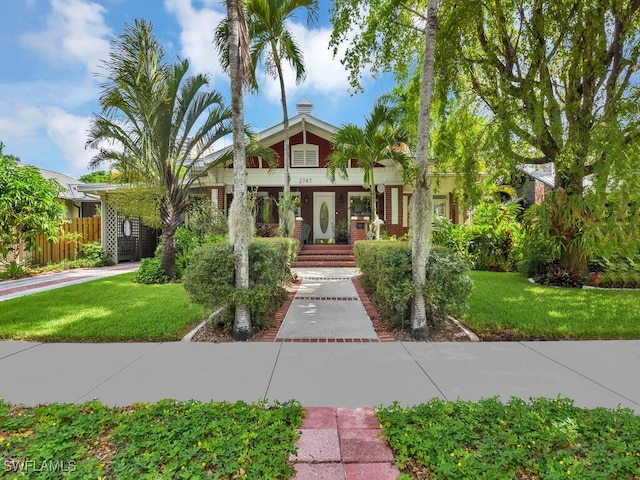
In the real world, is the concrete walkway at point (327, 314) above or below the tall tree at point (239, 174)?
below

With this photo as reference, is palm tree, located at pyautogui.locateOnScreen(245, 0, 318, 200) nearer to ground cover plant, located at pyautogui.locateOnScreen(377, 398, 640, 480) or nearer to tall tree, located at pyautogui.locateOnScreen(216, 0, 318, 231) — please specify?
tall tree, located at pyautogui.locateOnScreen(216, 0, 318, 231)

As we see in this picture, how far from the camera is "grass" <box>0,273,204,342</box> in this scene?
5.16 m

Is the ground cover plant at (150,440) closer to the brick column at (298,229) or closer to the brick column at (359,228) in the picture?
the brick column at (298,229)

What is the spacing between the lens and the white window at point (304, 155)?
16516 mm

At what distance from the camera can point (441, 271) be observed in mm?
5297

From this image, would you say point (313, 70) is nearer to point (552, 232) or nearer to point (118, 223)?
point (552, 232)

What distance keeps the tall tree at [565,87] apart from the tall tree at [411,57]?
1.26m

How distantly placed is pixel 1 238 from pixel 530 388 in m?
13.9

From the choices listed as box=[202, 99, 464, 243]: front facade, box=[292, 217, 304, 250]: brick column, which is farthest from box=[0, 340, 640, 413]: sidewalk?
box=[202, 99, 464, 243]: front facade

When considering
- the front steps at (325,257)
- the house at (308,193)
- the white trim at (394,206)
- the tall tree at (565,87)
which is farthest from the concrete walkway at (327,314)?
the white trim at (394,206)

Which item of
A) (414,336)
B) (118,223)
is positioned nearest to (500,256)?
(414,336)

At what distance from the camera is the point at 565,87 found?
905 centimetres

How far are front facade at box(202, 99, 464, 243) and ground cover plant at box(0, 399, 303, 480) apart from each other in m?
11.8

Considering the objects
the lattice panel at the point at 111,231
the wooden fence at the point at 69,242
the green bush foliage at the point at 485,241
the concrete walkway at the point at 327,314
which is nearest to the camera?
the concrete walkway at the point at 327,314
